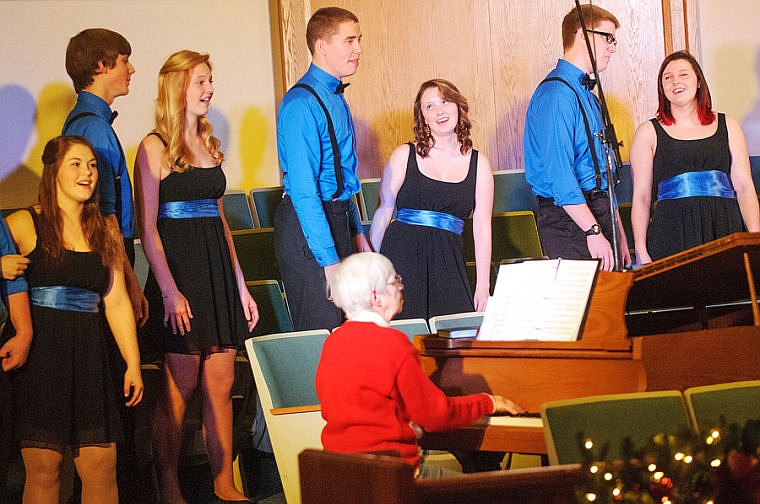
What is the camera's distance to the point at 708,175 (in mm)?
4074

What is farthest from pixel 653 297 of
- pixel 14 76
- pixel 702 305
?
pixel 14 76

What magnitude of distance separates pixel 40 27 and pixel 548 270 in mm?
3799

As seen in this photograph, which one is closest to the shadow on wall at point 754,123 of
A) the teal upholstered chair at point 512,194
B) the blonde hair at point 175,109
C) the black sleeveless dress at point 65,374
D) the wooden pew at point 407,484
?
the teal upholstered chair at point 512,194

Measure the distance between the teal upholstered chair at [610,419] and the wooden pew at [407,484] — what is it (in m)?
0.47

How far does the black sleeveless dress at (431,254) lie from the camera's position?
3857 mm

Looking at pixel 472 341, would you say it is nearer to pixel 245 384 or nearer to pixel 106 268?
pixel 106 268

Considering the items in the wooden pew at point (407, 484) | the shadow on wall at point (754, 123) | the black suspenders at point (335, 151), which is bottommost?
the wooden pew at point (407, 484)

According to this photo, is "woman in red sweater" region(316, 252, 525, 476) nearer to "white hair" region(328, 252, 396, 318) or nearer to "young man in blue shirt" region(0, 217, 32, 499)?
"white hair" region(328, 252, 396, 318)

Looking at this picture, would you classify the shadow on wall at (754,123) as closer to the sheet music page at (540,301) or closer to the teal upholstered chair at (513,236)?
the teal upholstered chair at (513,236)

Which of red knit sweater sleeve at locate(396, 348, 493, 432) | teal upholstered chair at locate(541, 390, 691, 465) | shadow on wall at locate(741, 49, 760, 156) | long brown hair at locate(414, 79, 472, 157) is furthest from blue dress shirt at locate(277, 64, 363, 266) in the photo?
shadow on wall at locate(741, 49, 760, 156)

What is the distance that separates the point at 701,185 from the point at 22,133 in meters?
3.32

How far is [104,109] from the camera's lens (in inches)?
143

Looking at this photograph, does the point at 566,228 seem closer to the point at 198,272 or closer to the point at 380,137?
the point at 198,272

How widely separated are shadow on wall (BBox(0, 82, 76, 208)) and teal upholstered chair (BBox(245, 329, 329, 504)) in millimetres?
2693
